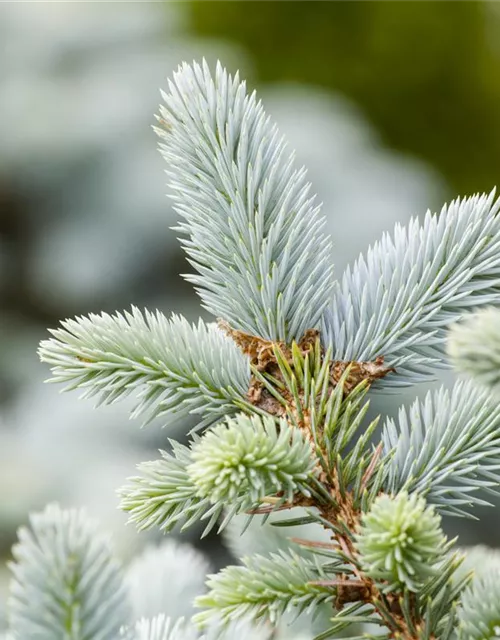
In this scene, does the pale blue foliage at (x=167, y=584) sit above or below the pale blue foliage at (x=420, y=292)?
below

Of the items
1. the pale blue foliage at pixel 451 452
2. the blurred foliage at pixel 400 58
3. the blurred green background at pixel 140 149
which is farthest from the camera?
the blurred foliage at pixel 400 58

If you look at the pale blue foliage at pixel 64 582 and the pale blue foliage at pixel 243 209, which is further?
the pale blue foliage at pixel 243 209

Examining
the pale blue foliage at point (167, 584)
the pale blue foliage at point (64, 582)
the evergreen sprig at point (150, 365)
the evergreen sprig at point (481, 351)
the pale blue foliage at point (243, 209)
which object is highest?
the pale blue foliage at point (243, 209)

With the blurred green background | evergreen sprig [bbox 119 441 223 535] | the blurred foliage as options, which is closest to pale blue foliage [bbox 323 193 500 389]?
evergreen sprig [bbox 119 441 223 535]

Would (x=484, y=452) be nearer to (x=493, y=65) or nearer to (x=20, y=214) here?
(x=20, y=214)

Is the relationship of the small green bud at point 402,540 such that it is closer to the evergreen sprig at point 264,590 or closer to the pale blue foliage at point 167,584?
the evergreen sprig at point 264,590

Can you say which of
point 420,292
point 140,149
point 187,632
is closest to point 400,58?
point 140,149

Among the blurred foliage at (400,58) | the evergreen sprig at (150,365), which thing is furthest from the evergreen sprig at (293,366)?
the blurred foliage at (400,58)
